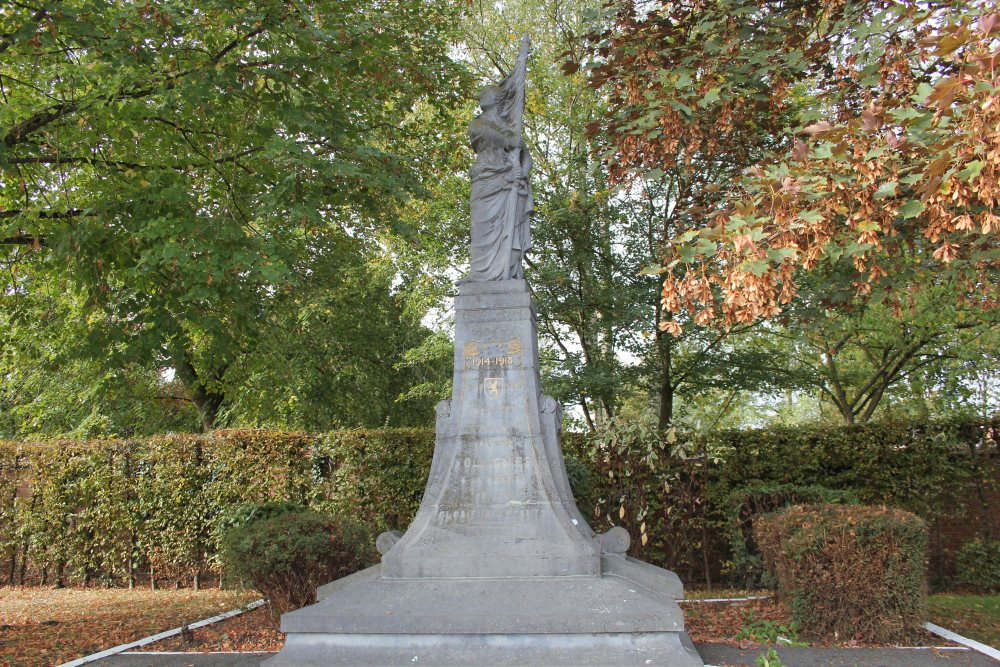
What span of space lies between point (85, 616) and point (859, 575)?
8937mm

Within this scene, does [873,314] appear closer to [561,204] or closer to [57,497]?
[561,204]

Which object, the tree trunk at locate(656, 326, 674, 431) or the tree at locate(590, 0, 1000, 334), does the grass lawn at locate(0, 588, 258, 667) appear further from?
the tree trunk at locate(656, 326, 674, 431)

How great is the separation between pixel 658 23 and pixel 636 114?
1286mm

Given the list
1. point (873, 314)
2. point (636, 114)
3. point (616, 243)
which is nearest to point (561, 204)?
point (616, 243)

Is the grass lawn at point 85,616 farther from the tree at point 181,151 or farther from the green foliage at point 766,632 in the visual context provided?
the green foliage at point 766,632

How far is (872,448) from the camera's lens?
10.7 m

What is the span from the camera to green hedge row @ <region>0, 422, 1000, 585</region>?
1060cm

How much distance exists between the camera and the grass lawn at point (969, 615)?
7.40m

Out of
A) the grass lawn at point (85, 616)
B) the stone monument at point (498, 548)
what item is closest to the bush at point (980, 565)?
the stone monument at point (498, 548)

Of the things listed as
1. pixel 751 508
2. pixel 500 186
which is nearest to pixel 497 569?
pixel 500 186

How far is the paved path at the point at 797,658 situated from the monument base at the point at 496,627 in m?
0.87

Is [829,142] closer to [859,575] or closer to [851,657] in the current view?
[859,575]

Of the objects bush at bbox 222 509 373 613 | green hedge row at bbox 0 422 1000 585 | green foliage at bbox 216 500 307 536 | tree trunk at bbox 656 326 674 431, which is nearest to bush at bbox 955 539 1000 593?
green hedge row at bbox 0 422 1000 585

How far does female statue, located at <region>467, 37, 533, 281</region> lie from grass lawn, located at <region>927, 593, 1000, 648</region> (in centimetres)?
561
